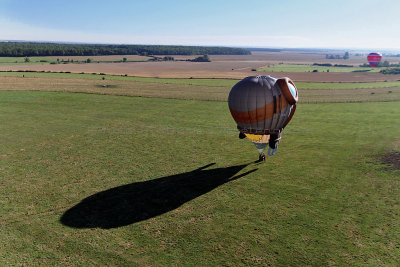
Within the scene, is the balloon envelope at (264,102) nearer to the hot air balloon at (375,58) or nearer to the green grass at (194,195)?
the green grass at (194,195)

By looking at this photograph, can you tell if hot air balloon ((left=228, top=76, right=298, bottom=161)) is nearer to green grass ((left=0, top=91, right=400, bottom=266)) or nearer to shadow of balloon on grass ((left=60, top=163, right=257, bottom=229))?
green grass ((left=0, top=91, right=400, bottom=266))

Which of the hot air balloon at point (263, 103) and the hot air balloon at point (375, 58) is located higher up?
the hot air balloon at point (375, 58)

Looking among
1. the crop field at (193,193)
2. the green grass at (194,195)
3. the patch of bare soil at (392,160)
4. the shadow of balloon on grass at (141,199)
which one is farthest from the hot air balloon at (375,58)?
the shadow of balloon on grass at (141,199)

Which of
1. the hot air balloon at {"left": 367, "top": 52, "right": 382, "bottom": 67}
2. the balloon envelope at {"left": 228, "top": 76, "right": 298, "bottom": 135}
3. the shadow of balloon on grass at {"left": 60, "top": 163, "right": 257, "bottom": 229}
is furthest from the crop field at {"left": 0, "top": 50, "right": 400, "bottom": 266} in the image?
the hot air balloon at {"left": 367, "top": 52, "right": 382, "bottom": 67}

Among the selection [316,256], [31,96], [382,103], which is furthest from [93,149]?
[382,103]

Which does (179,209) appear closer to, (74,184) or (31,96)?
(74,184)

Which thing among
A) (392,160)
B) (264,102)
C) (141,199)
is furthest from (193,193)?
(392,160)

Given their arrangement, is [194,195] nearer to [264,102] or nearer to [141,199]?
[141,199]
